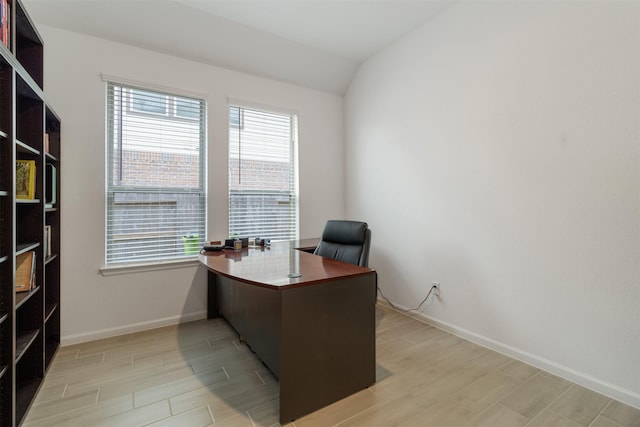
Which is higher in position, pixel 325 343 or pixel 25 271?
pixel 25 271

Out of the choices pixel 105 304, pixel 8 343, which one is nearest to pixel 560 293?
pixel 8 343

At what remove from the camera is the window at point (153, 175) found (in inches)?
107

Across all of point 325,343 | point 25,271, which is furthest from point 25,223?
point 325,343

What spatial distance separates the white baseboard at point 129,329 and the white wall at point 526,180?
7.28 ft

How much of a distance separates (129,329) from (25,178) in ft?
5.24

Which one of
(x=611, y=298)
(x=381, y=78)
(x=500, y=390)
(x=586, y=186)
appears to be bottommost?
(x=500, y=390)

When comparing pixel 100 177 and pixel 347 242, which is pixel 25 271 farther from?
pixel 347 242

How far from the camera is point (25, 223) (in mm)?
1902

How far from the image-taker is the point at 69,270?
251cm

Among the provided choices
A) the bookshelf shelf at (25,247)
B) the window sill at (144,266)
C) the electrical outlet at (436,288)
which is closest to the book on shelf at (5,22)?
the bookshelf shelf at (25,247)

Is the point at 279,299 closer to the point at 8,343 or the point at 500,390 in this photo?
the point at 8,343

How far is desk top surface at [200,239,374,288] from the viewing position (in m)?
1.65

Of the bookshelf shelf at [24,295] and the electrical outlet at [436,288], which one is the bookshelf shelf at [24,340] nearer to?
the bookshelf shelf at [24,295]

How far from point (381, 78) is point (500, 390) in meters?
3.19
